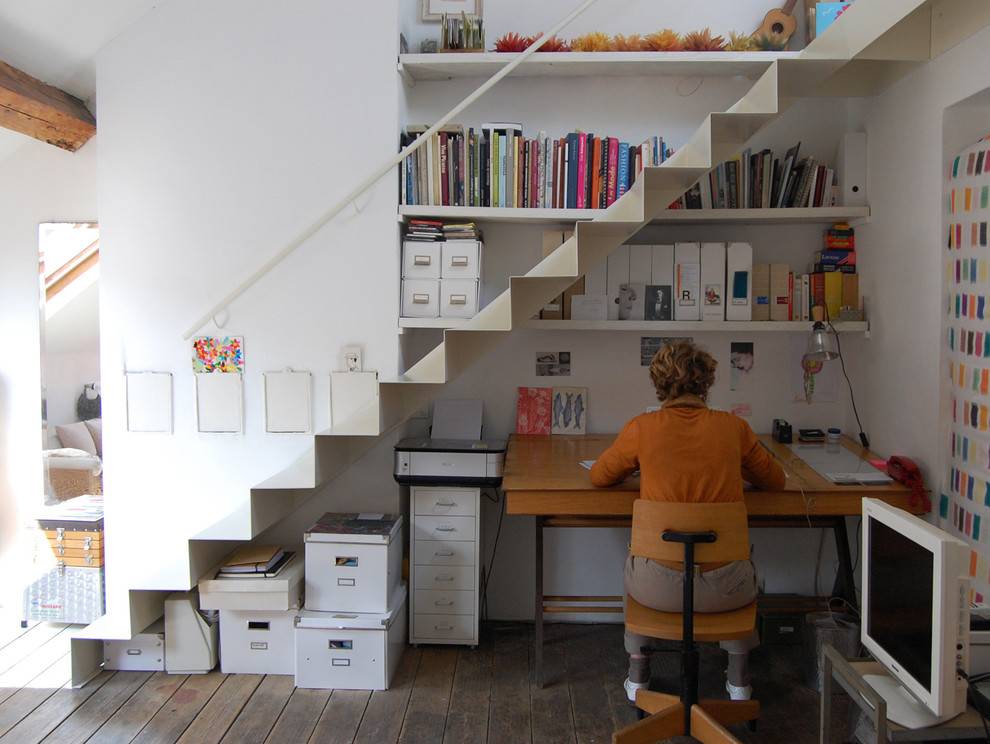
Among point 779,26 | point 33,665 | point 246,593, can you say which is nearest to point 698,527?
point 246,593

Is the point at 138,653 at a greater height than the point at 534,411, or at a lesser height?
lesser

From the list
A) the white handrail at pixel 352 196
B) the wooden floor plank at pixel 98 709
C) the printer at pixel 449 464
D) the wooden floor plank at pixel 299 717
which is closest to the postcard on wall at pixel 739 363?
the printer at pixel 449 464

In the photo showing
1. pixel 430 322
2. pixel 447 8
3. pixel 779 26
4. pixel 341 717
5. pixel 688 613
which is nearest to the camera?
pixel 688 613

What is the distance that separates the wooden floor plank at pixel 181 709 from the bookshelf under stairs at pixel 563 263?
1.14 ft

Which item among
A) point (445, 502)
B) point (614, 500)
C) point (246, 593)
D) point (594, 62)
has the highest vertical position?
point (594, 62)

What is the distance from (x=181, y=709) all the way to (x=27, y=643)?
1.08m

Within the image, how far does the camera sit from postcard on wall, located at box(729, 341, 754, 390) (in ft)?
13.1

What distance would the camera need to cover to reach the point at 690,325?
3.69m

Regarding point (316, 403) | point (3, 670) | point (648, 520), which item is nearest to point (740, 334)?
point (648, 520)

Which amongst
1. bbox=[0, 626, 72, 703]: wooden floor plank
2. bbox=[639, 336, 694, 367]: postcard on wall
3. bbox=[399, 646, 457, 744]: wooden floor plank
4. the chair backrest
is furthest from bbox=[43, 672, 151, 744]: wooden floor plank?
bbox=[639, 336, 694, 367]: postcard on wall

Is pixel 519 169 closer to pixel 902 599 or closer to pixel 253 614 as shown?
pixel 253 614

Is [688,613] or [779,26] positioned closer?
[688,613]

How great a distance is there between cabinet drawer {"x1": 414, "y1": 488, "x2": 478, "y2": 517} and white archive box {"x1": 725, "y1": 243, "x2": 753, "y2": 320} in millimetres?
1415

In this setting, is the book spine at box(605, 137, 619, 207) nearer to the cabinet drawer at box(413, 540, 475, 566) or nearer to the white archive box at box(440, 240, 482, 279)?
the white archive box at box(440, 240, 482, 279)
